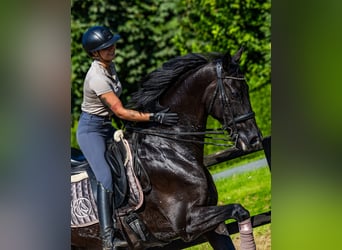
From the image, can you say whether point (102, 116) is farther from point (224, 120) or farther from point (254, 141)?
point (254, 141)

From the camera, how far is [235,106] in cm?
531

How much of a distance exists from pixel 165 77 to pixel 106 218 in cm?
113

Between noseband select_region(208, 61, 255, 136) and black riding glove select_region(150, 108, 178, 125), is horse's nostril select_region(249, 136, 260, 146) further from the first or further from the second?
black riding glove select_region(150, 108, 178, 125)

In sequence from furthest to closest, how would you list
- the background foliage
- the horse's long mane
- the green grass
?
the background foliage, the green grass, the horse's long mane

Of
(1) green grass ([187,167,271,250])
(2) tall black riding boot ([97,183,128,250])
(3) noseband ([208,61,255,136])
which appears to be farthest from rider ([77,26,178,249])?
(1) green grass ([187,167,271,250])

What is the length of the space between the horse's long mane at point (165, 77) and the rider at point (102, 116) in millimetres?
181

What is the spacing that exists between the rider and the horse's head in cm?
38

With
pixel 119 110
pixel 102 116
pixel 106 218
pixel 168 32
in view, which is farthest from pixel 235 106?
pixel 168 32

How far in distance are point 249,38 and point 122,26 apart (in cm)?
205

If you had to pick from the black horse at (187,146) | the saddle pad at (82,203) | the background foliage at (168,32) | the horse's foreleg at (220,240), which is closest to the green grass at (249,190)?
the background foliage at (168,32)

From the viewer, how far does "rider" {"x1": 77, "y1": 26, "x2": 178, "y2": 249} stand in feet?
17.6

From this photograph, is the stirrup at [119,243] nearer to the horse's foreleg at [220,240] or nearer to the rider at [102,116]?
the rider at [102,116]
